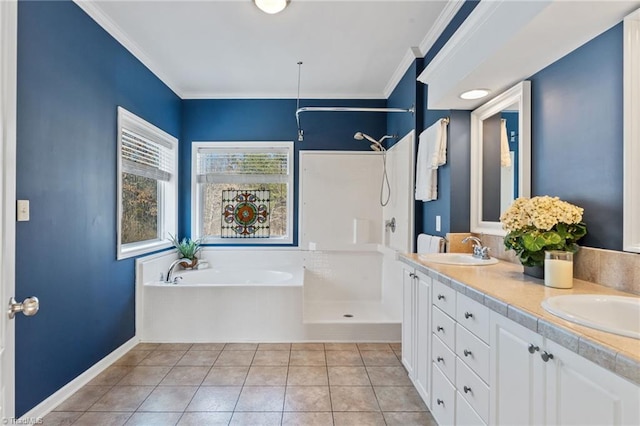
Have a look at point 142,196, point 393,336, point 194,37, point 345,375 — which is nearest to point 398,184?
point 393,336

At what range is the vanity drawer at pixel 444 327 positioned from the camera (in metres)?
1.61

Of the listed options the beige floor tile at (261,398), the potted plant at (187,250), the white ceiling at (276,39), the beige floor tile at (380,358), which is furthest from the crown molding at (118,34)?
the beige floor tile at (380,358)

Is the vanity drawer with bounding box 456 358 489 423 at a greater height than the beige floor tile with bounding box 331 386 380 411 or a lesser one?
greater

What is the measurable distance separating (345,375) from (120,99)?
9.24 feet

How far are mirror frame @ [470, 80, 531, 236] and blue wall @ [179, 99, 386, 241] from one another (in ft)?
6.05

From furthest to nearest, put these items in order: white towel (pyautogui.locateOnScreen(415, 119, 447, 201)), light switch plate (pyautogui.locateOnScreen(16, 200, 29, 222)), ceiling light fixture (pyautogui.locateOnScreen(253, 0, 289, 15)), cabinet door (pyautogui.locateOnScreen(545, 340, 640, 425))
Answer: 1. white towel (pyautogui.locateOnScreen(415, 119, 447, 201))
2. ceiling light fixture (pyautogui.locateOnScreen(253, 0, 289, 15))
3. light switch plate (pyautogui.locateOnScreen(16, 200, 29, 222))
4. cabinet door (pyautogui.locateOnScreen(545, 340, 640, 425))

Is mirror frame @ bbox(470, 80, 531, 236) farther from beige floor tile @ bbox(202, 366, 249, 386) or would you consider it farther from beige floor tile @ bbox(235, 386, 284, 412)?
beige floor tile @ bbox(202, 366, 249, 386)

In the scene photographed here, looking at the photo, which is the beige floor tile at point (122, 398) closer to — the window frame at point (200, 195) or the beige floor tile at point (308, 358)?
the beige floor tile at point (308, 358)

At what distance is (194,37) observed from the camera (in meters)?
2.75

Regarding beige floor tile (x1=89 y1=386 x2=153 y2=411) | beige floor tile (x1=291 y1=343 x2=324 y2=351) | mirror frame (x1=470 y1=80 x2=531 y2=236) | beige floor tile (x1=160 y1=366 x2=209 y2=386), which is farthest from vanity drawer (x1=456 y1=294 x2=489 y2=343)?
beige floor tile (x1=89 y1=386 x2=153 y2=411)

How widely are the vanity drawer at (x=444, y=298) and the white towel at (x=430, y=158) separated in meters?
0.99

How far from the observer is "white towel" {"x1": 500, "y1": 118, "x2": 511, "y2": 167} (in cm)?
203

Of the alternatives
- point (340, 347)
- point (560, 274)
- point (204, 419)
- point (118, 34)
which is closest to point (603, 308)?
point (560, 274)

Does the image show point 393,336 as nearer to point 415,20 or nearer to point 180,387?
point 180,387
